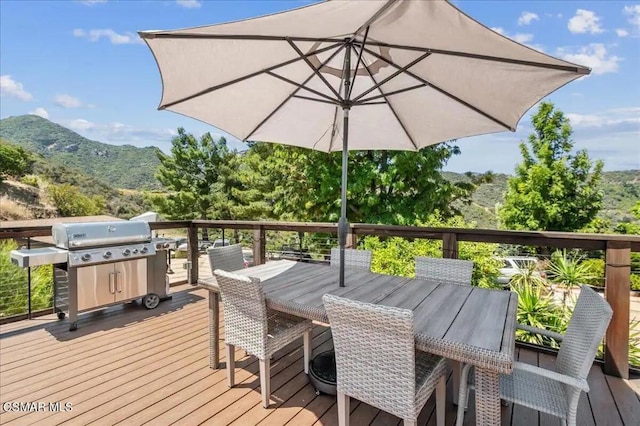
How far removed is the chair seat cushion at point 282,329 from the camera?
2066 millimetres

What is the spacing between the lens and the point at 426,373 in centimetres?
165

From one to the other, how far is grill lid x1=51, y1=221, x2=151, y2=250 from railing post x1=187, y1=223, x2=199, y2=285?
109 centimetres

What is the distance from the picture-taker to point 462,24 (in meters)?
1.53

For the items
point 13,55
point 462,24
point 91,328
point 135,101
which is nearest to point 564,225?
point 462,24

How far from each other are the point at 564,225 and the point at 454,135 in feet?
42.8

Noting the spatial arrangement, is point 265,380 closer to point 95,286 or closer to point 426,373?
point 426,373

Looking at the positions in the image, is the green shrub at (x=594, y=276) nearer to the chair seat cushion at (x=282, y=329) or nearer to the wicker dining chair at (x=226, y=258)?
the chair seat cushion at (x=282, y=329)

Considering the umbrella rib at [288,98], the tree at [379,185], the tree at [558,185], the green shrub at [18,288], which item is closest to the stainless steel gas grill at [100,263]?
the green shrub at [18,288]

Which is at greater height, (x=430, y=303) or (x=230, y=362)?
(x=430, y=303)

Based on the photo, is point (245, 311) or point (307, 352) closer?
point (245, 311)

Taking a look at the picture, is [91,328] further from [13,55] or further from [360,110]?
[13,55]

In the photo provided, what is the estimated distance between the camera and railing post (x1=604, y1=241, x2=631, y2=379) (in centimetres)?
240

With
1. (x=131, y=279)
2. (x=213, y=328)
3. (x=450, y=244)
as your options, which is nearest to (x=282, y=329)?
(x=213, y=328)

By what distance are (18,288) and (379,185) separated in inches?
354
